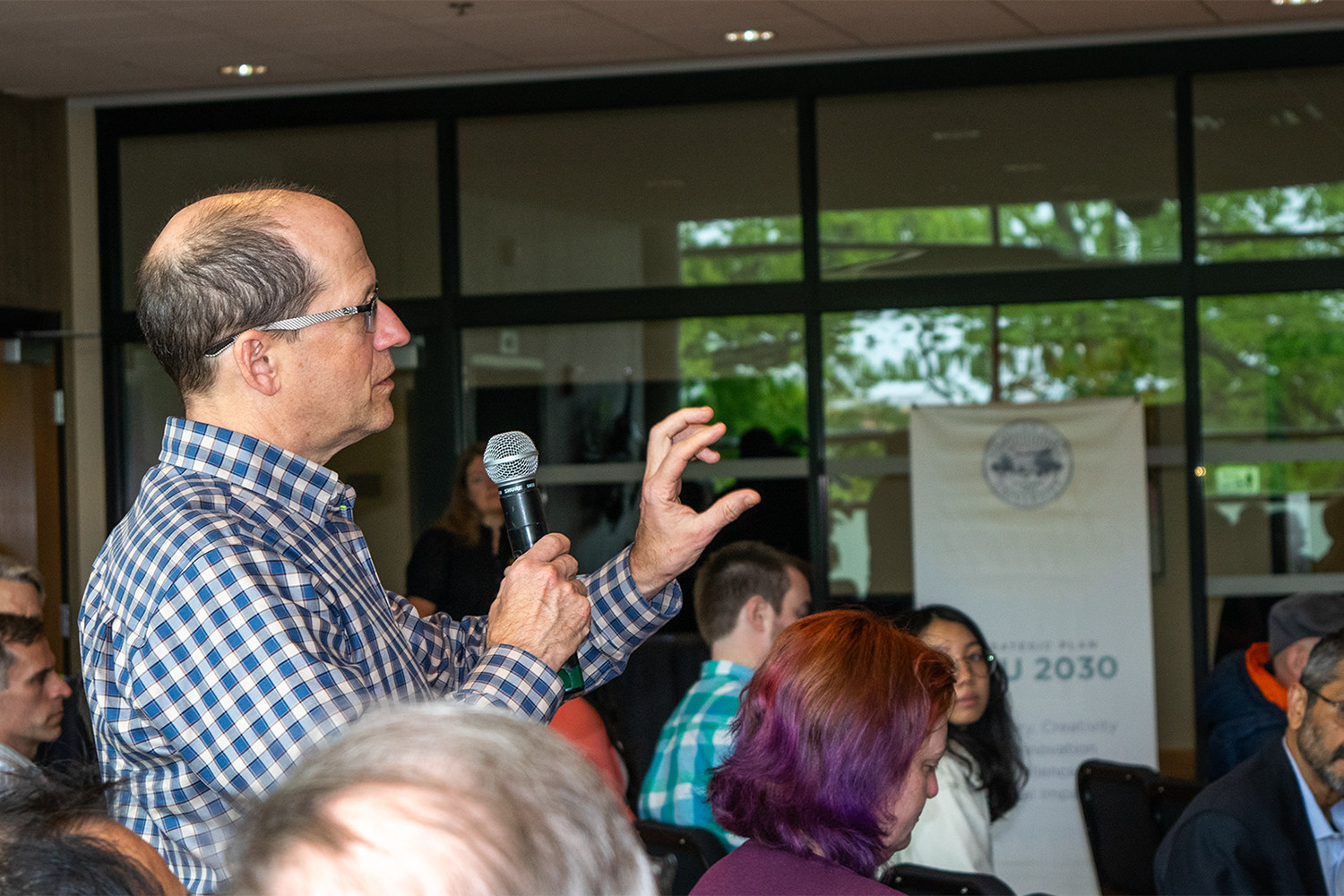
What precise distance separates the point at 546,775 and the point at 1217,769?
3.87 metres

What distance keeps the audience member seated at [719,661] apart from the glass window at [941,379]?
2.10m

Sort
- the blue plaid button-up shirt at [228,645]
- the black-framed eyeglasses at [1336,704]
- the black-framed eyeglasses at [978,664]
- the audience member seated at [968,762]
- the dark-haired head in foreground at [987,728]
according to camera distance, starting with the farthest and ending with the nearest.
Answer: the black-framed eyeglasses at [978,664] → the dark-haired head in foreground at [987,728] → the audience member seated at [968,762] → the black-framed eyeglasses at [1336,704] → the blue plaid button-up shirt at [228,645]

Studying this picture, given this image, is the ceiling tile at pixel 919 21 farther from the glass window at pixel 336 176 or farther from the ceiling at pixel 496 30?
the glass window at pixel 336 176

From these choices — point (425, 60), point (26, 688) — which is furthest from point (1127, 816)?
point (425, 60)

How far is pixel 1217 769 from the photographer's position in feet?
13.4

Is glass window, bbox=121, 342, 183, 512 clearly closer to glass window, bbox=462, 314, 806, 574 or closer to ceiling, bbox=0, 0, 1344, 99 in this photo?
ceiling, bbox=0, 0, 1344, 99

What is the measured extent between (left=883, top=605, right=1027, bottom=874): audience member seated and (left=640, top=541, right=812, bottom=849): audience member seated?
369mm

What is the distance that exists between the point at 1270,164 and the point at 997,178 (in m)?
1.10

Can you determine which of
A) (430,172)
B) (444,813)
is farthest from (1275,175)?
(444,813)

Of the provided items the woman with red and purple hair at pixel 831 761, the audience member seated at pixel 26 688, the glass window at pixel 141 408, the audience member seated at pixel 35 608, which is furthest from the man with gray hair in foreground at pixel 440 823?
the glass window at pixel 141 408

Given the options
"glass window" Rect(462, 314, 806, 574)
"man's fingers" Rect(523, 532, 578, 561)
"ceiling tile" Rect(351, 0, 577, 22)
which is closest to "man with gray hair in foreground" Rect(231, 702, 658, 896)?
"man's fingers" Rect(523, 532, 578, 561)

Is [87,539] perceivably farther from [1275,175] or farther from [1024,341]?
[1275,175]

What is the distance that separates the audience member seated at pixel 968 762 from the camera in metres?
3.23

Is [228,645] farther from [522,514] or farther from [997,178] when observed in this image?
[997,178]
